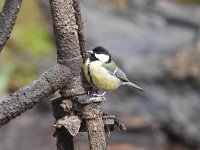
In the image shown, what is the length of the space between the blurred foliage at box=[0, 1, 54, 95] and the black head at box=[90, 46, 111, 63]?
136 inches

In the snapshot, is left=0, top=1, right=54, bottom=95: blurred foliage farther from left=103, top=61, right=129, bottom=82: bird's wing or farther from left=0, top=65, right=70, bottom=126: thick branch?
left=0, top=65, right=70, bottom=126: thick branch

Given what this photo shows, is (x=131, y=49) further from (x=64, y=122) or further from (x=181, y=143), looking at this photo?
(x=64, y=122)

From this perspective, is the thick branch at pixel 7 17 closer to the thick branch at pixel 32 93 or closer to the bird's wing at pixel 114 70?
the thick branch at pixel 32 93

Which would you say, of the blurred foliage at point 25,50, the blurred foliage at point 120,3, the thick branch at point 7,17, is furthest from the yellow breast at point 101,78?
the blurred foliage at point 120,3

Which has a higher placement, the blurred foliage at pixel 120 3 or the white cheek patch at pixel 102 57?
the white cheek patch at pixel 102 57

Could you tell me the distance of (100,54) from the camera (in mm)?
1475

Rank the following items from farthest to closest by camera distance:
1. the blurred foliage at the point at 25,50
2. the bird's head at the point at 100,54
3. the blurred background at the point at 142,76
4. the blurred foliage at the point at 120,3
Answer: the blurred foliage at the point at 120,3 → the blurred foliage at the point at 25,50 → the blurred background at the point at 142,76 → the bird's head at the point at 100,54

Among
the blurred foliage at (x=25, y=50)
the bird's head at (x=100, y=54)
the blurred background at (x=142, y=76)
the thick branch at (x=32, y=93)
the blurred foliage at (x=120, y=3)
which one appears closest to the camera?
the thick branch at (x=32, y=93)

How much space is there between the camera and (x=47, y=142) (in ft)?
13.2

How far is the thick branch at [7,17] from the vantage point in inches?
51.8

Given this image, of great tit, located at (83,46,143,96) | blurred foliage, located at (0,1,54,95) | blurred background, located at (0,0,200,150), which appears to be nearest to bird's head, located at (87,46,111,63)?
great tit, located at (83,46,143,96)

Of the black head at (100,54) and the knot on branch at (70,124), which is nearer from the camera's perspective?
the knot on branch at (70,124)

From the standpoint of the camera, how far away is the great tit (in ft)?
4.57

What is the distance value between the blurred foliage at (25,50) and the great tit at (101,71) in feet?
11.2
